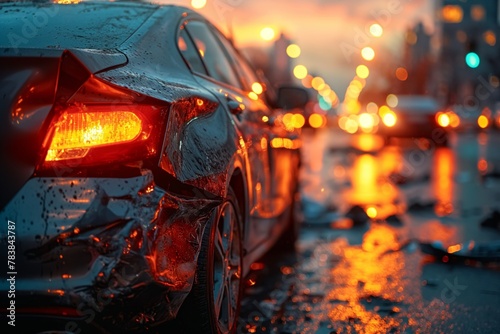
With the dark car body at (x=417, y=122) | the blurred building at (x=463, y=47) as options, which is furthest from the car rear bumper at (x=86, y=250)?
the blurred building at (x=463, y=47)

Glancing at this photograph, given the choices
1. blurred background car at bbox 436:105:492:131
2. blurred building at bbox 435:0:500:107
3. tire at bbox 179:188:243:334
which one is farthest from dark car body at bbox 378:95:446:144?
blurred building at bbox 435:0:500:107

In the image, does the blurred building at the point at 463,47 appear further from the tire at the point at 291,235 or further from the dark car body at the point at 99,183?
the dark car body at the point at 99,183

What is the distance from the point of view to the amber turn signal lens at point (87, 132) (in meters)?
3.08

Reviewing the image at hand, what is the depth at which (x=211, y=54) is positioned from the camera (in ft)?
17.3

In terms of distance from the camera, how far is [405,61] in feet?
379

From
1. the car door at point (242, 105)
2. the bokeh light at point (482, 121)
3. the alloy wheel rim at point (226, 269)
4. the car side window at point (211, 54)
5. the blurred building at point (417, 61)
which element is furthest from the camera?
the blurred building at point (417, 61)

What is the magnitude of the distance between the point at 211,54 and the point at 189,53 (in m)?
0.66

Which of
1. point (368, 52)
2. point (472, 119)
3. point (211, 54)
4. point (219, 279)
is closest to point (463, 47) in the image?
point (472, 119)

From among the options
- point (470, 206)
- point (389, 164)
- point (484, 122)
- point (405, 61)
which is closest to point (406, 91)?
point (405, 61)

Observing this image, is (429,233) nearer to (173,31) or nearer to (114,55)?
(173,31)

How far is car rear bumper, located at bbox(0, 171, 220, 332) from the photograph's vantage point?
2.91 metres

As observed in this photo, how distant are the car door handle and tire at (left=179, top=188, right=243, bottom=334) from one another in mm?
523

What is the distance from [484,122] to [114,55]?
4775 cm

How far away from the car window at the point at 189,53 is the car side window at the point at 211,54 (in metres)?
0.11
